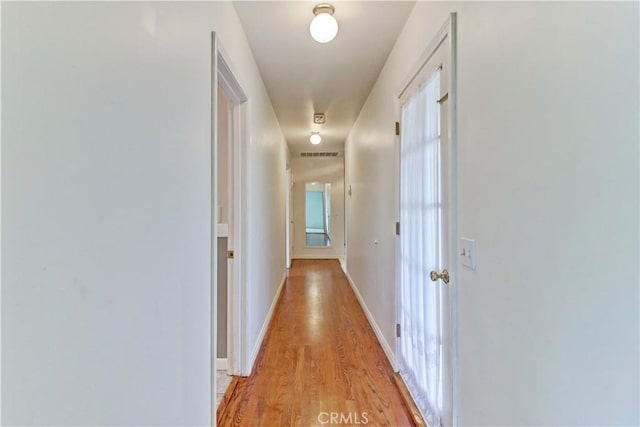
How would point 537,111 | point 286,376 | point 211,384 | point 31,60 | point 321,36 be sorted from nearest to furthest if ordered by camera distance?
point 31,60 → point 537,111 → point 211,384 → point 321,36 → point 286,376

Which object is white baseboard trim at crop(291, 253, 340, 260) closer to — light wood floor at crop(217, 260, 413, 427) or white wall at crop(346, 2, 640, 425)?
light wood floor at crop(217, 260, 413, 427)

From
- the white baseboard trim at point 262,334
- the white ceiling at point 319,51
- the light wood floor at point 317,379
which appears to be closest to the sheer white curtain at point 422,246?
the light wood floor at point 317,379

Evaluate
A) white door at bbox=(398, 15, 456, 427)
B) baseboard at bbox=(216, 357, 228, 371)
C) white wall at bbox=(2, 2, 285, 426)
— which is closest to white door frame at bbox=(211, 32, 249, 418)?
baseboard at bbox=(216, 357, 228, 371)

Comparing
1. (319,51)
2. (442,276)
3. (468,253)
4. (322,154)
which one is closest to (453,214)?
(468,253)

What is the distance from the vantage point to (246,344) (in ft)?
7.81

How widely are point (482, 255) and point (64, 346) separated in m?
1.27

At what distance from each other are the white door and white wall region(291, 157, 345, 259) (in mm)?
5683

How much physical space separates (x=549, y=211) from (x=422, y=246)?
3.47 ft

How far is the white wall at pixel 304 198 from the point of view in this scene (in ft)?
26.2

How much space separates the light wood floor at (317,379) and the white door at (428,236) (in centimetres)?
25

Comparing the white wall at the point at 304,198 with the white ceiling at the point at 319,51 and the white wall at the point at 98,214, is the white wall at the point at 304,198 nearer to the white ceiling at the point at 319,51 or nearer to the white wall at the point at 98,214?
the white ceiling at the point at 319,51

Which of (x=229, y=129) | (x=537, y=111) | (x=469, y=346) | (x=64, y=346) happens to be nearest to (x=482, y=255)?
(x=469, y=346)

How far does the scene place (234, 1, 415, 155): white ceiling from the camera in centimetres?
203

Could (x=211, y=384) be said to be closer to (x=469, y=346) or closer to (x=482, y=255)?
(x=469, y=346)
